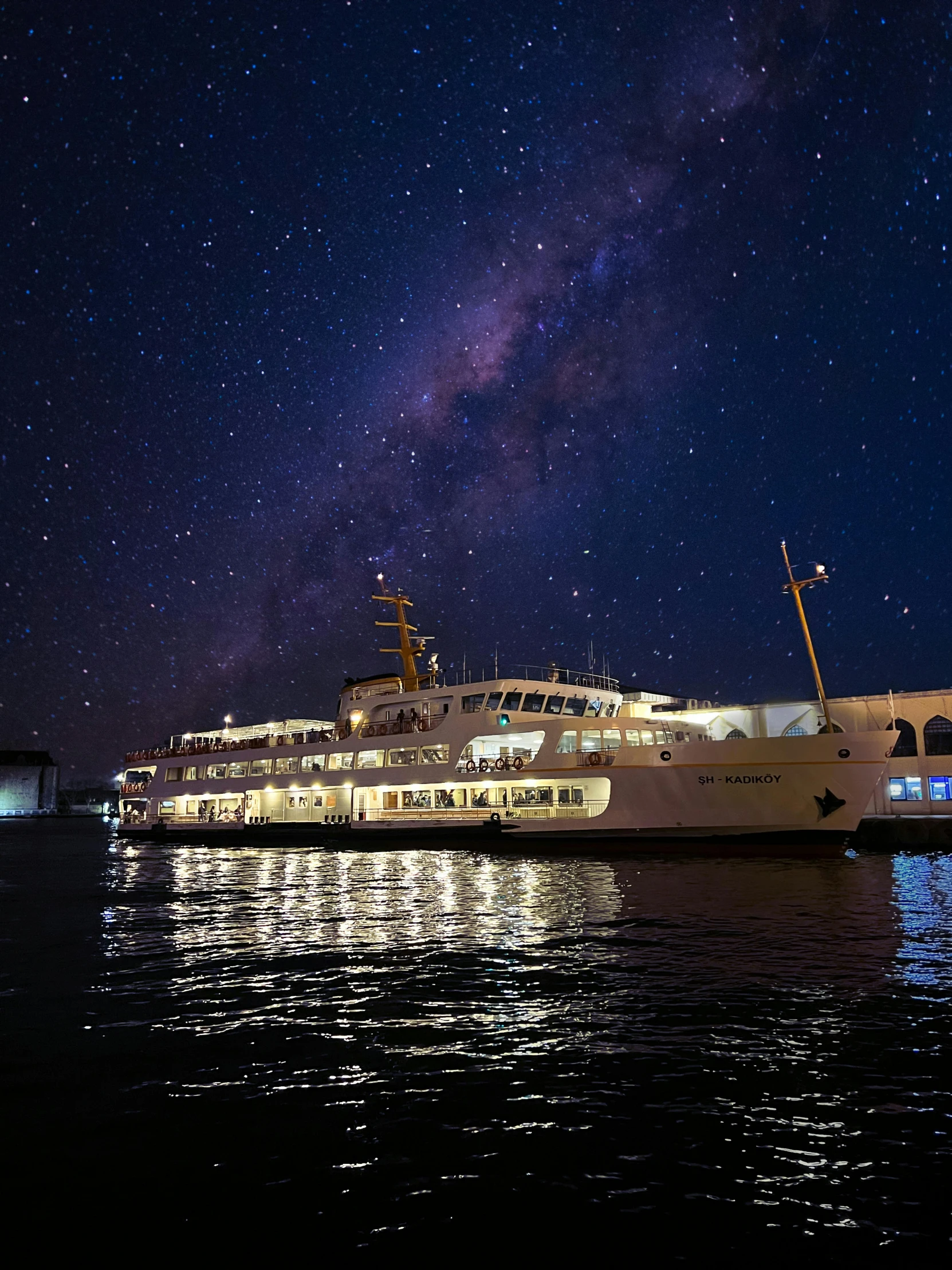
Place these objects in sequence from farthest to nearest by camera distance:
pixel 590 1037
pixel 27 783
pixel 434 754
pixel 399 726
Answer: pixel 27 783, pixel 399 726, pixel 434 754, pixel 590 1037

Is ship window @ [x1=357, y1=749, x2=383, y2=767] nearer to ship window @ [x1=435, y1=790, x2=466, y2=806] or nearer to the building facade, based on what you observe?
ship window @ [x1=435, y1=790, x2=466, y2=806]

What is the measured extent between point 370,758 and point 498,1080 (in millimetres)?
35493

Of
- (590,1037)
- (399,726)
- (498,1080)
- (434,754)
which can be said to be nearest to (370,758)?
(399,726)

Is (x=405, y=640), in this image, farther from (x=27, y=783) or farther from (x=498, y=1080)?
(x=27, y=783)

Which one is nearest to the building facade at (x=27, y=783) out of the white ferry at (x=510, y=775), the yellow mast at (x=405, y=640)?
the white ferry at (x=510, y=775)

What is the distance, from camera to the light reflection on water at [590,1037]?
17.3 ft

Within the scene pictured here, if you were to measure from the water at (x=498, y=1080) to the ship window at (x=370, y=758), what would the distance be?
82.8 ft

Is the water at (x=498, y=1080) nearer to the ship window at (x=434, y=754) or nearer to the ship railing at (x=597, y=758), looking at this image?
the ship railing at (x=597, y=758)

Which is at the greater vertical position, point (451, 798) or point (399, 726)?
point (399, 726)

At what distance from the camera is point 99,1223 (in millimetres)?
4613

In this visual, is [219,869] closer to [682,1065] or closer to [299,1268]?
[682,1065]

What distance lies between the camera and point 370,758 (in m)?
41.9

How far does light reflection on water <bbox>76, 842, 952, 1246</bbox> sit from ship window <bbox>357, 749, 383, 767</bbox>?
895 inches

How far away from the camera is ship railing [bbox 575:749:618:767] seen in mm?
31500
